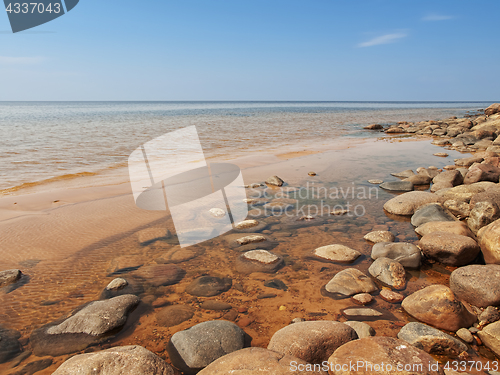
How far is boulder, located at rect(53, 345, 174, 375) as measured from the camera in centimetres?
185

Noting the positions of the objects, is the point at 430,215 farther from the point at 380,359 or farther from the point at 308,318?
the point at 380,359

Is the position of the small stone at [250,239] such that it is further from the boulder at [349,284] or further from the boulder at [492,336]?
the boulder at [492,336]

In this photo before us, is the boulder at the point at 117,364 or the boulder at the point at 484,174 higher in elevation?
the boulder at the point at 484,174

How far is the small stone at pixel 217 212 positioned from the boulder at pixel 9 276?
2.82m

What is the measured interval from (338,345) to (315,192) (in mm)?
4599

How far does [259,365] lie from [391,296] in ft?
6.01

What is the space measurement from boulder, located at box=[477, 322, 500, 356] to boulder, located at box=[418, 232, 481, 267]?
47.2 inches

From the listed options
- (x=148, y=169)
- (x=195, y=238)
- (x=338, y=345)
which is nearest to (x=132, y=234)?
(x=195, y=238)

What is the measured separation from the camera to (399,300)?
9.73 ft

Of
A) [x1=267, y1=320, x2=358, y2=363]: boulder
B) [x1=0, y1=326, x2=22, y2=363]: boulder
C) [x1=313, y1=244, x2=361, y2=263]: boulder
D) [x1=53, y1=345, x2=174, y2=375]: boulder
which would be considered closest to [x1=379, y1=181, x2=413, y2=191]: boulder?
[x1=313, y1=244, x2=361, y2=263]: boulder

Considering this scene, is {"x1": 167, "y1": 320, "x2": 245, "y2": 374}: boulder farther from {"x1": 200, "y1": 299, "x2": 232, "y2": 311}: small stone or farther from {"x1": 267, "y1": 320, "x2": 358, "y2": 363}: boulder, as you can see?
{"x1": 200, "y1": 299, "x2": 232, "y2": 311}: small stone

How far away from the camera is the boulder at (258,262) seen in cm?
357

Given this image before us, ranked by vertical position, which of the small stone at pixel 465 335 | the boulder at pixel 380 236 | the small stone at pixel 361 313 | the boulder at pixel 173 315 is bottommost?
the boulder at pixel 173 315

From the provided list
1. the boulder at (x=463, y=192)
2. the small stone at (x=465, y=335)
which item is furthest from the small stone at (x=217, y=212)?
the boulder at (x=463, y=192)
